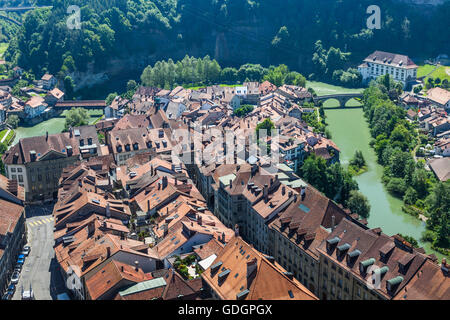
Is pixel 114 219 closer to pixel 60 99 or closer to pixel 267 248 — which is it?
pixel 267 248

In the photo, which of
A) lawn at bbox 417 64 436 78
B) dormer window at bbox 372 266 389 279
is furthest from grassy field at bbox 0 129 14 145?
lawn at bbox 417 64 436 78

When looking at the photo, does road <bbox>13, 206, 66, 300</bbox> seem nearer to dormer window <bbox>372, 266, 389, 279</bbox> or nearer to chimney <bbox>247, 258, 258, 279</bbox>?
chimney <bbox>247, 258, 258, 279</bbox>

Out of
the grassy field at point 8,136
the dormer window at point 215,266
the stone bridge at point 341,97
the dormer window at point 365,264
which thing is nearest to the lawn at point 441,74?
the stone bridge at point 341,97

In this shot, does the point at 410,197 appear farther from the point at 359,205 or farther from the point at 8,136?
the point at 8,136

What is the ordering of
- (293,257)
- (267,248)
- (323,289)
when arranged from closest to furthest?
(323,289) → (293,257) → (267,248)

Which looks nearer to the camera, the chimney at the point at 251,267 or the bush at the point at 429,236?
the chimney at the point at 251,267

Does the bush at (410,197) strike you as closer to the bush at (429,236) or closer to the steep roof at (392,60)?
the bush at (429,236)
